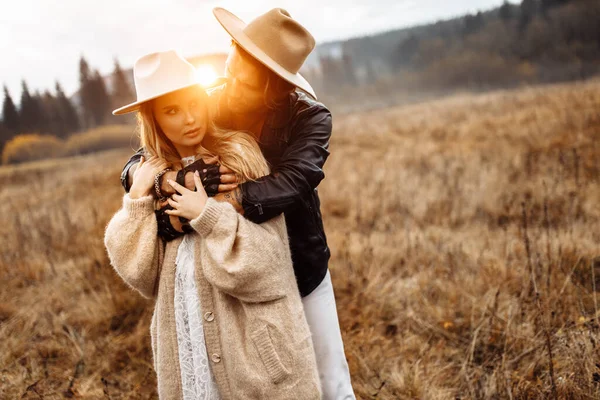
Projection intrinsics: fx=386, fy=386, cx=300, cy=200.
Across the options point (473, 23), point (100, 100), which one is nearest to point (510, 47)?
point (473, 23)

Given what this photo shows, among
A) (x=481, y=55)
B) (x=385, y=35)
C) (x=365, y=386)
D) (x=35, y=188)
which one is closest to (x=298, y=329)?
(x=365, y=386)

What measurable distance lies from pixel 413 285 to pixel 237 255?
2.64 metres

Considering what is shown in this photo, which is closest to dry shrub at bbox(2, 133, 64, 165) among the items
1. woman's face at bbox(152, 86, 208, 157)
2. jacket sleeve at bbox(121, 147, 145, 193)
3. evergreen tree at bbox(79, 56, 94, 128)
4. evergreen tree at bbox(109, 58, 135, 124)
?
evergreen tree at bbox(79, 56, 94, 128)

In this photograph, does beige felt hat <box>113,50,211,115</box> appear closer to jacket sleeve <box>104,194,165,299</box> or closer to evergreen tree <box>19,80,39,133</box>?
jacket sleeve <box>104,194,165,299</box>

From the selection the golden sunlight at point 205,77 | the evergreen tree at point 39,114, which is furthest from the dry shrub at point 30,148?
the golden sunlight at point 205,77

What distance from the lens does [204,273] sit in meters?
1.33

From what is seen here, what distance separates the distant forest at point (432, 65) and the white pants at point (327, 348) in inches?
62.6

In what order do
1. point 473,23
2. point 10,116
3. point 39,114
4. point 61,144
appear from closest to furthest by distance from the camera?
point 10,116 → point 39,114 → point 61,144 → point 473,23

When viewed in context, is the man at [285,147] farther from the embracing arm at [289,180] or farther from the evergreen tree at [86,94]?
the evergreen tree at [86,94]

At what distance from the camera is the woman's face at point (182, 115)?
140cm

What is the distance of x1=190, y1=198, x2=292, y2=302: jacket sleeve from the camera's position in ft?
4.17

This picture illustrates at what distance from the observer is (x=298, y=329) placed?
142 centimetres

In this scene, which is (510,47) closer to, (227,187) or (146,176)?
(227,187)

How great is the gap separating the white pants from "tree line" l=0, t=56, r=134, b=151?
382 centimetres
